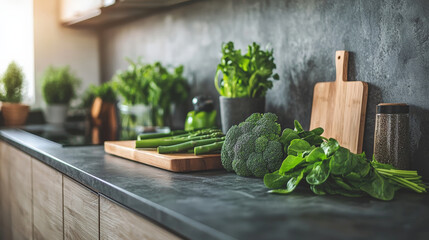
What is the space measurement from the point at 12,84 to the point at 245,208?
2.61 m

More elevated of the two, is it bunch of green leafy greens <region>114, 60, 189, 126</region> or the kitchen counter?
bunch of green leafy greens <region>114, 60, 189, 126</region>

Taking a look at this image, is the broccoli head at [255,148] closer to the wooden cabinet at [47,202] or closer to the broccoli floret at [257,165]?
the broccoli floret at [257,165]

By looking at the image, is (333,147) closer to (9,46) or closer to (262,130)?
(262,130)

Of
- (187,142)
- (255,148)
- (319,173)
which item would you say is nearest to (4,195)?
(187,142)

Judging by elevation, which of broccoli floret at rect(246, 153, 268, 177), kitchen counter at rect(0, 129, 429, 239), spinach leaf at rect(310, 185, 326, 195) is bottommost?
kitchen counter at rect(0, 129, 429, 239)

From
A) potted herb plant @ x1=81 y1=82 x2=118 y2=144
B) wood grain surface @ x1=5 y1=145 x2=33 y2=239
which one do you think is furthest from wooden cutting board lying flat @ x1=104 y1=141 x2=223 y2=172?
potted herb plant @ x1=81 y1=82 x2=118 y2=144

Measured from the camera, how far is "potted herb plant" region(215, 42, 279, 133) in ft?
4.85

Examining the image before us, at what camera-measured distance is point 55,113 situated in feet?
9.73

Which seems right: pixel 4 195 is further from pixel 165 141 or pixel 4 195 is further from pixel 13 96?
pixel 165 141

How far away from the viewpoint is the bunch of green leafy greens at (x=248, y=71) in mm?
1477

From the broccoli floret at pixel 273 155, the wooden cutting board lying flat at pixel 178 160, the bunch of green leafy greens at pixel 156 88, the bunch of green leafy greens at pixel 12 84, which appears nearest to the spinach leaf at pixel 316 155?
the broccoli floret at pixel 273 155

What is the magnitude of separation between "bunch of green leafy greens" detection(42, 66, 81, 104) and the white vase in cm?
3

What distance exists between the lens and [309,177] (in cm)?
87

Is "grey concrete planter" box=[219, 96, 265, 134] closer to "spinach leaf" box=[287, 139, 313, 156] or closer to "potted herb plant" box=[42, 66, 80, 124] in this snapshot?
"spinach leaf" box=[287, 139, 313, 156]
